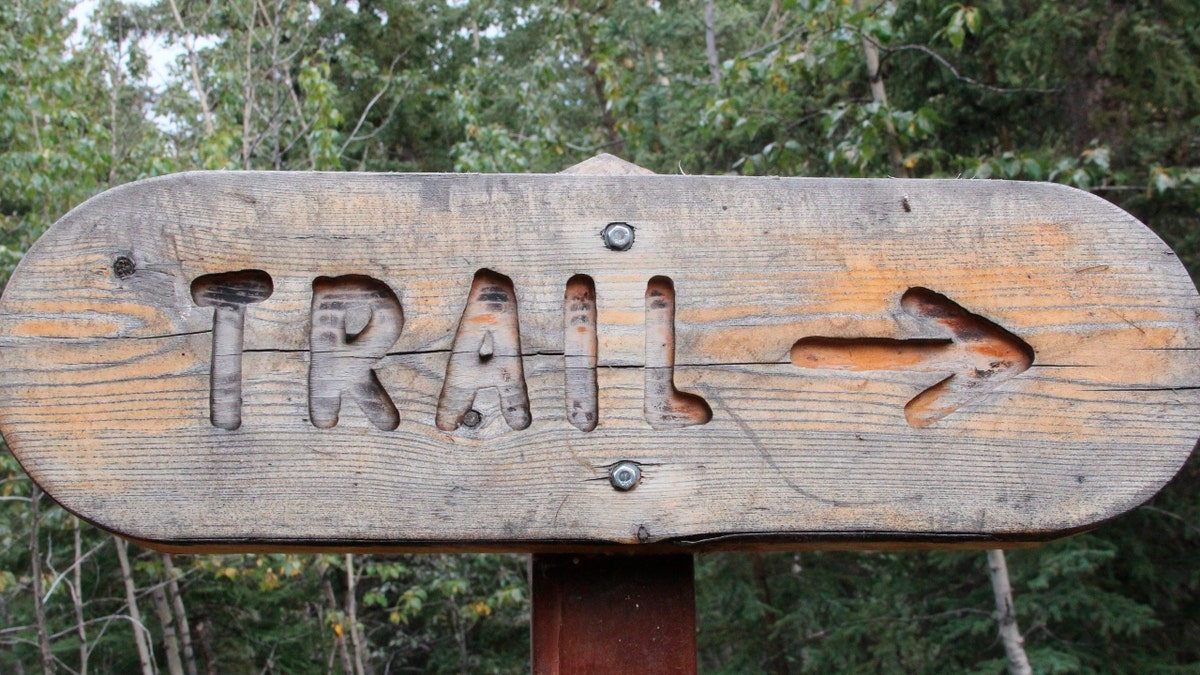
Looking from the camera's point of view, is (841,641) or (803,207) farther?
(841,641)

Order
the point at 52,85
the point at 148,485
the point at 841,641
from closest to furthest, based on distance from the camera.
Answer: the point at 148,485 → the point at 52,85 → the point at 841,641

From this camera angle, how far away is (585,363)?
37.4 inches

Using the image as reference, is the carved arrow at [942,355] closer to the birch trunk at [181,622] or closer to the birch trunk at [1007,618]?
the birch trunk at [1007,618]

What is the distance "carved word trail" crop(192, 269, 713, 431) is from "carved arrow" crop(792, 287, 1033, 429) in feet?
0.46

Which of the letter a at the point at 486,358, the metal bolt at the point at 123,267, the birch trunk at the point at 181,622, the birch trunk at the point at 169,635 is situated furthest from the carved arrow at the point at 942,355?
the birch trunk at the point at 169,635

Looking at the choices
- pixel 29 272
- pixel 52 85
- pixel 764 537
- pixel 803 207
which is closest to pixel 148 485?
pixel 29 272

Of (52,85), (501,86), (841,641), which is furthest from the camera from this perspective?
(501,86)

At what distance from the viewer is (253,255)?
0.95 meters

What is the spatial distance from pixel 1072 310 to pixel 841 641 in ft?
13.1

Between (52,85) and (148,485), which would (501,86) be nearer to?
(52,85)

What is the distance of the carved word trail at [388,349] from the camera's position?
0.94 meters

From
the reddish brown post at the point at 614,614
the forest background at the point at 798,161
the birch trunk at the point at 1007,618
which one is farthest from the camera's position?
the forest background at the point at 798,161

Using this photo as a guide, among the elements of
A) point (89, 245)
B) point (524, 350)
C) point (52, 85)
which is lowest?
point (524, 350)

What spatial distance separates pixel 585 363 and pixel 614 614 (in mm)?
298
